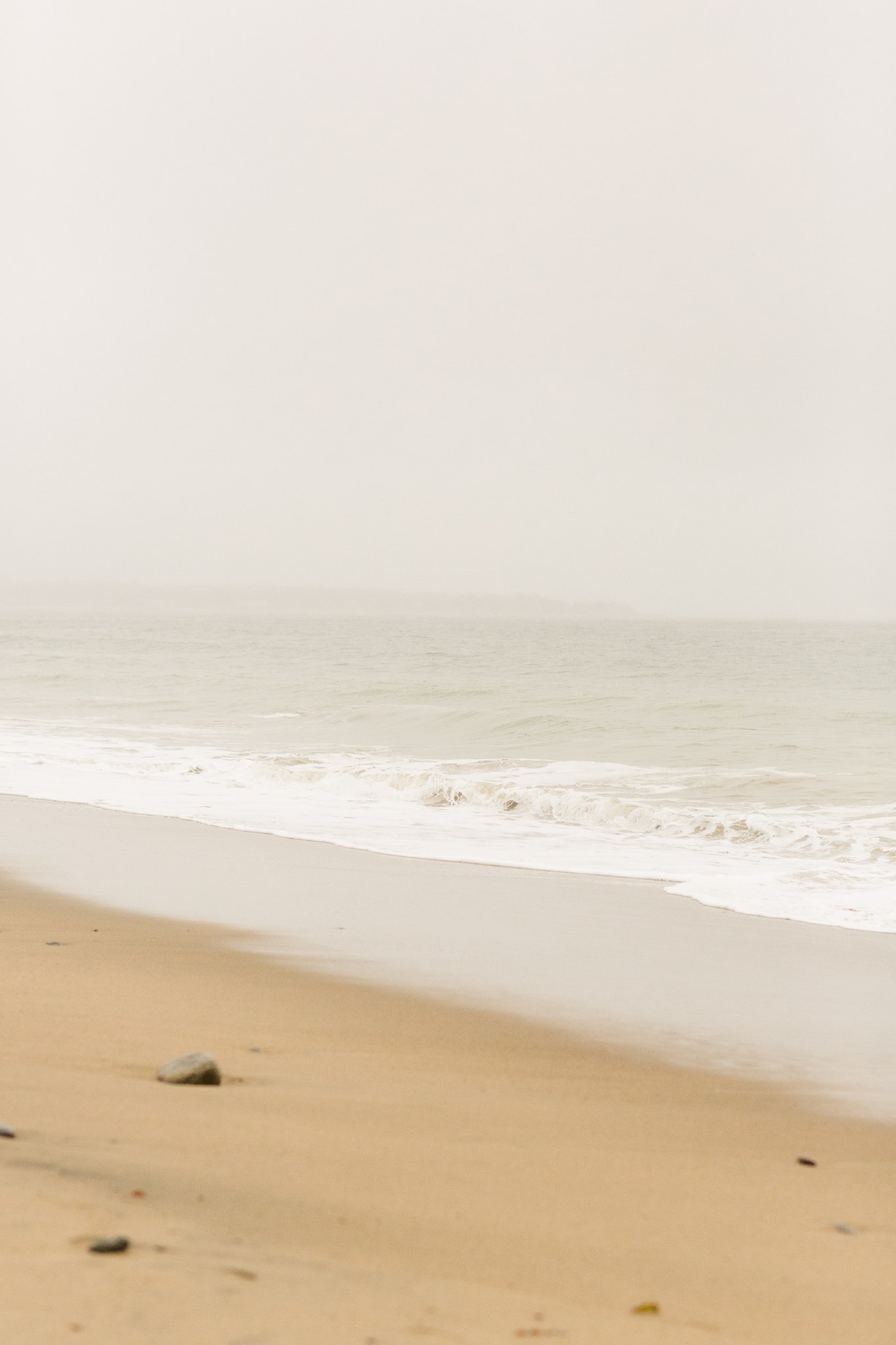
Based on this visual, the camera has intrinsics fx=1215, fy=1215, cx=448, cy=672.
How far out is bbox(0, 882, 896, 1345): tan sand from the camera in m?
2.40

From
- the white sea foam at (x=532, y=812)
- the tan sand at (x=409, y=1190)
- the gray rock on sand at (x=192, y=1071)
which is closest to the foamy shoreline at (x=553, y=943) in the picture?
the tan sand at (x=409, y=1190)

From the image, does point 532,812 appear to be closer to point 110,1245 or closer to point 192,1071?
point 192,1071

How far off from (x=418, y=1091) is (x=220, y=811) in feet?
30.3

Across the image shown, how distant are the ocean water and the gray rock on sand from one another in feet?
16.9

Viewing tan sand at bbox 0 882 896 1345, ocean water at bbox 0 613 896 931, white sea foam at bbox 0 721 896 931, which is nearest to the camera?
tan sand at bbox 0 882 896 1345

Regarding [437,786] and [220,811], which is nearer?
[220,811]

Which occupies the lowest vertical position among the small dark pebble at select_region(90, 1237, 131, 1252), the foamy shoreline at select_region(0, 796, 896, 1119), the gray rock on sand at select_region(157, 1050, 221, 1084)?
the foamy shoreline at select_region(0, 796, 896, 1119)

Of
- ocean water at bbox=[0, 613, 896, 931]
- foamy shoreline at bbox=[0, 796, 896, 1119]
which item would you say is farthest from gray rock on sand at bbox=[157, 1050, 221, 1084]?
ocean water at bbox=[0, 613, 896, 931]

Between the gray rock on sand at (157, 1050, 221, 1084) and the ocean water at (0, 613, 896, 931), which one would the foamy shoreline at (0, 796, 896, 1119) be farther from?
the gray rock on sand at (157, 1050, 221, 1084)

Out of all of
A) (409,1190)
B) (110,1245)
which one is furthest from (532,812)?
(110,1245)

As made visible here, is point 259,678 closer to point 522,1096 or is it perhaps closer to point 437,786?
point 437,786

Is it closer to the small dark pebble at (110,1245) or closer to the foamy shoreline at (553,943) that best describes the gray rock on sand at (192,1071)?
the small dark pebble at (110,1245)

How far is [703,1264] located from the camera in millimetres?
2846

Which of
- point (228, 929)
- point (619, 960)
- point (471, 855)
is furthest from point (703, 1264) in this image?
point (471, 855)
